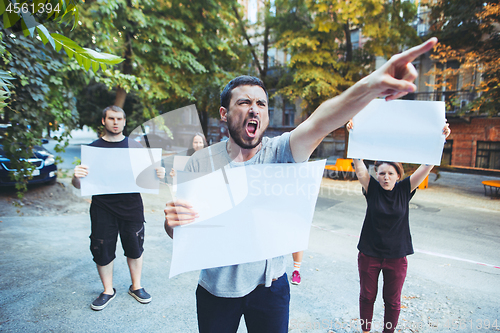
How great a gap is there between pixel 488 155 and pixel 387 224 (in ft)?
56.8

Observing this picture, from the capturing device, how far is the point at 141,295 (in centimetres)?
304

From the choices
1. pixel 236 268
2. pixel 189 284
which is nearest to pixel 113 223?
pixel 189 284

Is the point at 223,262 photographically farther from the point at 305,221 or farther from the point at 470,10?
the point at 470,10

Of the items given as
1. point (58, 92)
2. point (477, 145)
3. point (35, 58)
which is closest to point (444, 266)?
point (35, 58)

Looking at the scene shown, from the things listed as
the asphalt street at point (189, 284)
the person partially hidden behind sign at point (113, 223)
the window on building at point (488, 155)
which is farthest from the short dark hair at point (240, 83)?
the window on building at point (488, 155)

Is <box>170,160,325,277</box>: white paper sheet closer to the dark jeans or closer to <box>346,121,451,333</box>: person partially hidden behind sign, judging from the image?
the dark jeans

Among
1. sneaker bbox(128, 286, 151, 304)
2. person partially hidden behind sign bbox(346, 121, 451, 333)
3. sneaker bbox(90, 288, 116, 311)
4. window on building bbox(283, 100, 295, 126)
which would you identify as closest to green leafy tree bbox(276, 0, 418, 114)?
person partially hidden behind sign bbox(346, 121, 451, 333)

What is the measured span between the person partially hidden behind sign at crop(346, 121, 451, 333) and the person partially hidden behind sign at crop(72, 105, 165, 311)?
2.03m

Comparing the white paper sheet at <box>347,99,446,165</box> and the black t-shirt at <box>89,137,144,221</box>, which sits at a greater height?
Result: the white paper sheet at <box>347,99,446,165</box>

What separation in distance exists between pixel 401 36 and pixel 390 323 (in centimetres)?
1153

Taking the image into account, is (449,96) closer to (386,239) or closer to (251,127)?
(386,239)

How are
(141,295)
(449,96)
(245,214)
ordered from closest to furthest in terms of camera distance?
(245,214) < (141,295) < (449,96)

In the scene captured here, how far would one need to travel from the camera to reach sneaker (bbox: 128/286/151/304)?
9.86 feet

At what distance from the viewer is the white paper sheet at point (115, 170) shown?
2814mm
